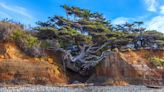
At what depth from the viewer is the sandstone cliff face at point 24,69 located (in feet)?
82.2

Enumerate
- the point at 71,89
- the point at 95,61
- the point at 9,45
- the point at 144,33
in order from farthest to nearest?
1. the point at 144,33
2. the point at 95,61
3. the point at 9,45
4. the point at 71,89

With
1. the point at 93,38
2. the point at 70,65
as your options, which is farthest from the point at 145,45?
the point at 70,65

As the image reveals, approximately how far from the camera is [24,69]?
25531 millimetres

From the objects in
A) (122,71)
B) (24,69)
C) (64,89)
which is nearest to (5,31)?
(24,69)

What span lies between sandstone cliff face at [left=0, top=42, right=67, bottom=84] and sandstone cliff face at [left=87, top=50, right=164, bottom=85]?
3.03m

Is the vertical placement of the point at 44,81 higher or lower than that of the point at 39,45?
lower

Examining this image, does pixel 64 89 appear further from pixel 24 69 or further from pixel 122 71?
pixel 122 71

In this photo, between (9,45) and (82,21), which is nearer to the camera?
(9,45)

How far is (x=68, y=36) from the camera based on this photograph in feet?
92.5

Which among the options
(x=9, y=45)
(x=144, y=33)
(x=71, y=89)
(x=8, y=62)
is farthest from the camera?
(x=144, y=33)

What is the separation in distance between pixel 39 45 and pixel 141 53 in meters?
9.09

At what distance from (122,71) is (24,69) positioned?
25.5ft

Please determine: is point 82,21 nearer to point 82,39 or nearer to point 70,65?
point 82,39

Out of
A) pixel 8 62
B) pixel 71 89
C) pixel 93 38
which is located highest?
pixel 93 38
